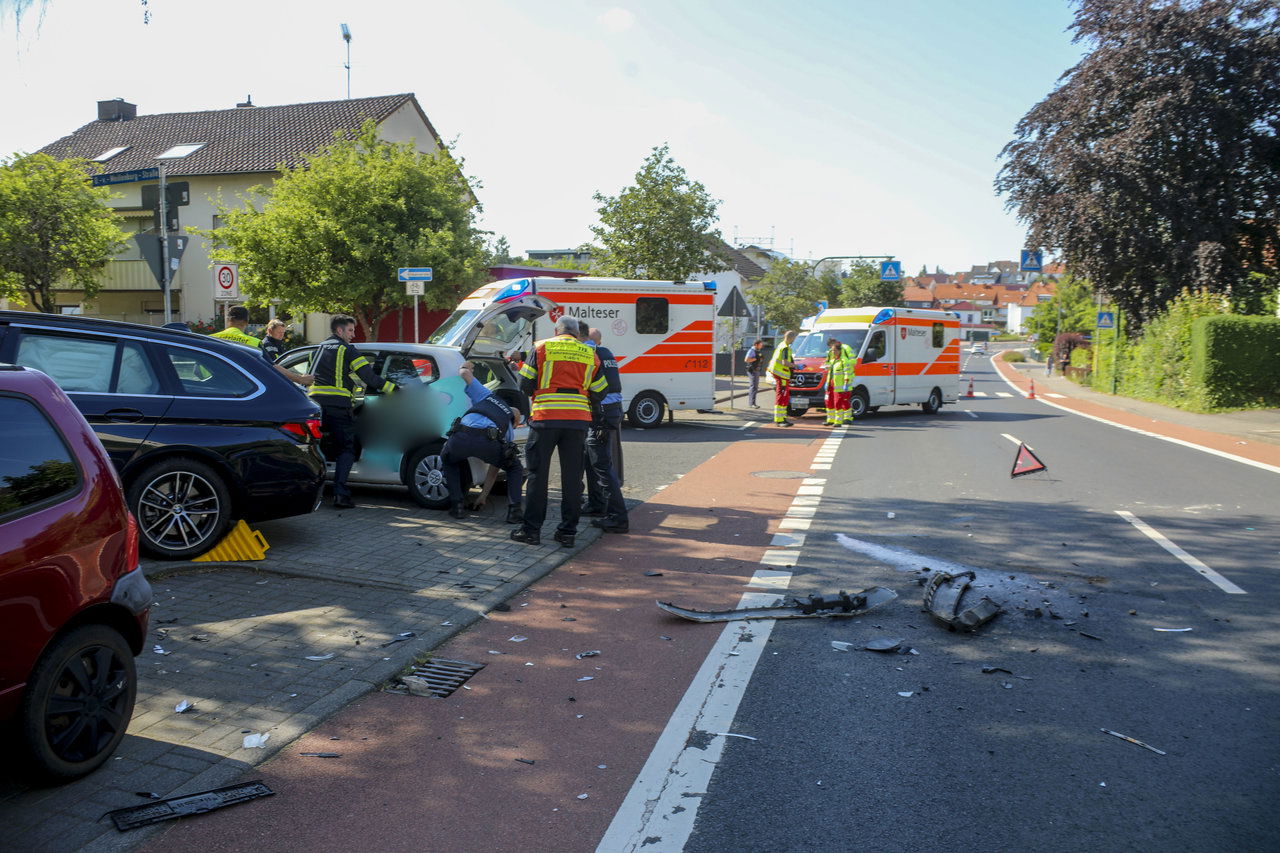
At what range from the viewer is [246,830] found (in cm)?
347

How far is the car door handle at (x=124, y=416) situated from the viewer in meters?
6.77


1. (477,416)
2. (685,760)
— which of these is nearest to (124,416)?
(477,416)

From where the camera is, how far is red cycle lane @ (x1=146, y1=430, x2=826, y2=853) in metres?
3.48

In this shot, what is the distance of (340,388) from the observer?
30.3 feet

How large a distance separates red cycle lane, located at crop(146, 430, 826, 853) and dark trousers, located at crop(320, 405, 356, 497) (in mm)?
3041

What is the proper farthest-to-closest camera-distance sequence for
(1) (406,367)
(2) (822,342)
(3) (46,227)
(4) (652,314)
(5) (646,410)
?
1. (3) (46,227)
2. (2) (822,342)
3. (5) (646,410)
4. (4) (652,314)
5. (1) (406,367)

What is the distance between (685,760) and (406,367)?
6.55 m

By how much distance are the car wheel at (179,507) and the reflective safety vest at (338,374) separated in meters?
2.14

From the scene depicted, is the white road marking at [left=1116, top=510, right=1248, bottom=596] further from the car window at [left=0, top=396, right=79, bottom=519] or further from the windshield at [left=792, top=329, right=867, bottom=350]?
the windshield at [left=792, top=329, right=867, bottom=350]

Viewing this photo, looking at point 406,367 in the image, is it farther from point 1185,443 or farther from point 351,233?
point 351,233

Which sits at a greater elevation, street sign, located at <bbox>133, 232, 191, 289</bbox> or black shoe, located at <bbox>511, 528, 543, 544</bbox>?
street sign, located at <bbox>133, 232, 191, 289</bbox>

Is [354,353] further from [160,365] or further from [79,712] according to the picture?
[79,712]

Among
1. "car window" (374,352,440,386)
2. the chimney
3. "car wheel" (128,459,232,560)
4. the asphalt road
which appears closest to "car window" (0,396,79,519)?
the asphalt road

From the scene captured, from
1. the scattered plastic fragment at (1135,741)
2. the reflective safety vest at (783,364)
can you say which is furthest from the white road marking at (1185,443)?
the scattered plastic fragment at (1135,741)
